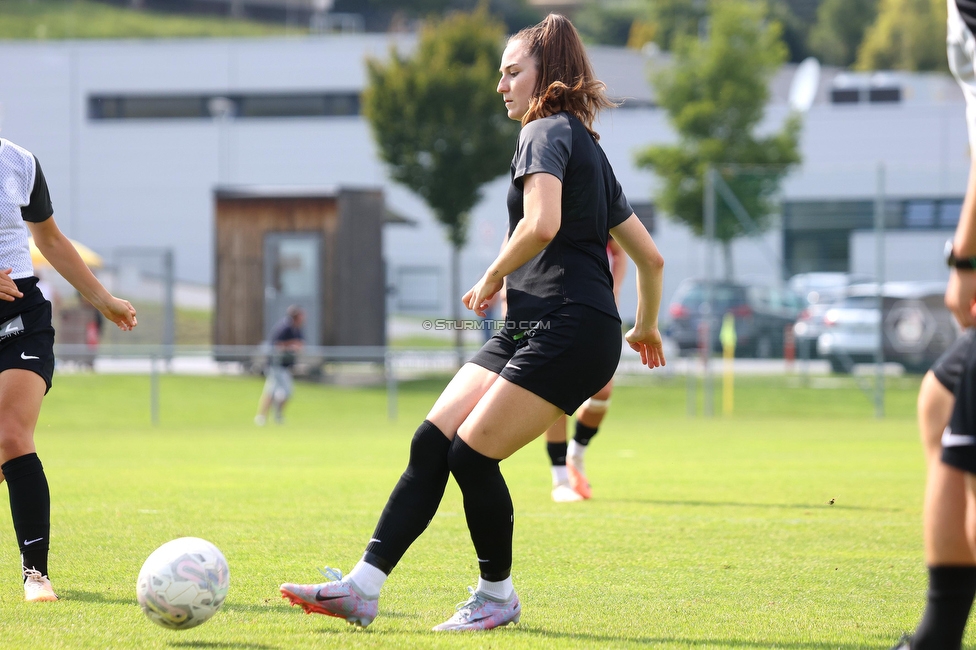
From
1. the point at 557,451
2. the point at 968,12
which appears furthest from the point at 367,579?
the point at 557,451

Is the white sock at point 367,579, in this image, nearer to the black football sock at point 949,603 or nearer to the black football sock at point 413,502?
the black football sock at point 413,502

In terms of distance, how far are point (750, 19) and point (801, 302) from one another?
1458 cm

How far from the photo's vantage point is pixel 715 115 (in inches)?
1237

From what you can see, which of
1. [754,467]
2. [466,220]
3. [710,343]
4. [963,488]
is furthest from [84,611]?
[466,220]

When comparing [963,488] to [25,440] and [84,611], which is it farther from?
[25,440]

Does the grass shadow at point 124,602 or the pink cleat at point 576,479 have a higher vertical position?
the grass shadow at point 124,602

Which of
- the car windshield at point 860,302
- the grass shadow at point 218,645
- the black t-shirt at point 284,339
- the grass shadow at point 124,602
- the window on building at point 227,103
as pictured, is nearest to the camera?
the grass shadow at point 218,645

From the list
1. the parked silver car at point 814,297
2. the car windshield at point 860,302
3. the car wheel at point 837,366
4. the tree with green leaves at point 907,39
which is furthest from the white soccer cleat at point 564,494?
the tree with green leaves at point 907,39

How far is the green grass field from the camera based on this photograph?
4203 millimetres

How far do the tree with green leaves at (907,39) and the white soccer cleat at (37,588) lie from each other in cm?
8177

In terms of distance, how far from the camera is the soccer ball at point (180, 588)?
12.9 feet

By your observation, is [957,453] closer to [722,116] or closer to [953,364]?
[953,364]

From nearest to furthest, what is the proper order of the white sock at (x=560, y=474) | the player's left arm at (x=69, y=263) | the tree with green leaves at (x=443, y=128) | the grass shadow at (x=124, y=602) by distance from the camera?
the grass shadow at (x=124, y=602) → the player's left arm at (x=69, y=263) → the white sock at (x=560, y=474) → the tree with green leaves at (x=443, y=128)

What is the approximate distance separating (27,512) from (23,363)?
59 centimetres
